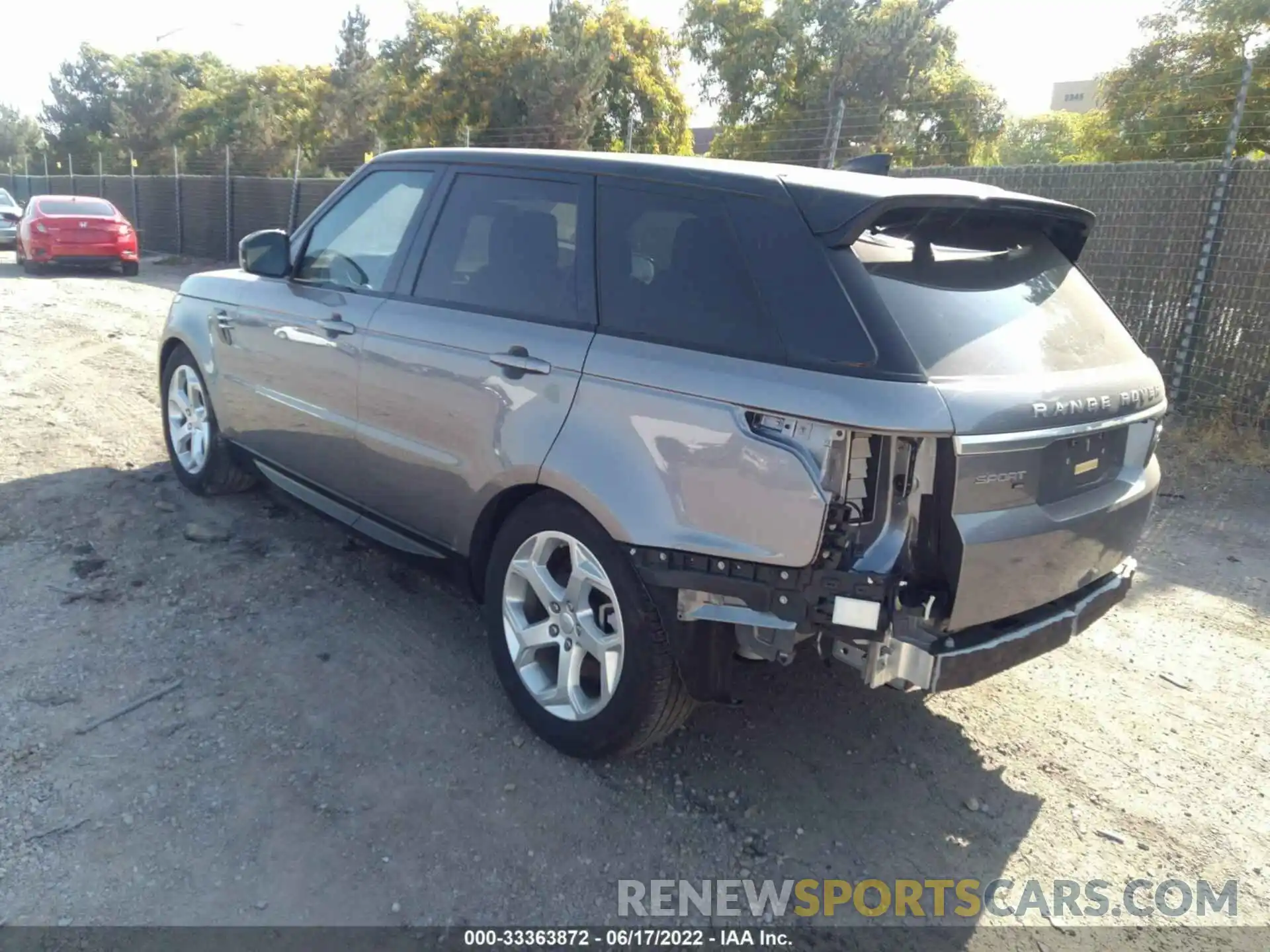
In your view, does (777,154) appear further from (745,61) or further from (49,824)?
(745,61)

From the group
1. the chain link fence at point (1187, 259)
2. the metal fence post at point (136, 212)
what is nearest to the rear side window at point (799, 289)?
the chain link fence at point (1187, 259)

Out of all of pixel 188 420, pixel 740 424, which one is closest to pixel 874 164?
pixel 740 424

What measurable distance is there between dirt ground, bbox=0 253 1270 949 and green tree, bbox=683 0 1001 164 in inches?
883

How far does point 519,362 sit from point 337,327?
122 cm

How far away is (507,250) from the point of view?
11.6ft

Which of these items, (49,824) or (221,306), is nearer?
(49,824)

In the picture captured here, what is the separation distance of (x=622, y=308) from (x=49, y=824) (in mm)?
2248

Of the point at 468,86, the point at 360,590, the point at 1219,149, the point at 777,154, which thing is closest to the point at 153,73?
the point at 468,86

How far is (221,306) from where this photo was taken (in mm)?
5004

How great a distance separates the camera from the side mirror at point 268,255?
14.9 feet

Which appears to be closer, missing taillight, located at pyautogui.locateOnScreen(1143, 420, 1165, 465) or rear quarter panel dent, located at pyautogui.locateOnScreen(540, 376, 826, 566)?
rear quarter panel dent, located at pyautogui.locateOnScreen(540, 376, 826, 566)

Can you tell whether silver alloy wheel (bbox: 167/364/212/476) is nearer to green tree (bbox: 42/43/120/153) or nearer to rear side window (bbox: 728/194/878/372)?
rear side window (bbox: 728/194/878/372)

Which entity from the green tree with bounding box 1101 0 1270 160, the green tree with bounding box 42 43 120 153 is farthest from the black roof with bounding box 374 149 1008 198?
the green tree with bounding box 42 43 120 153

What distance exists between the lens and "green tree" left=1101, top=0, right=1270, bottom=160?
1173 cm
